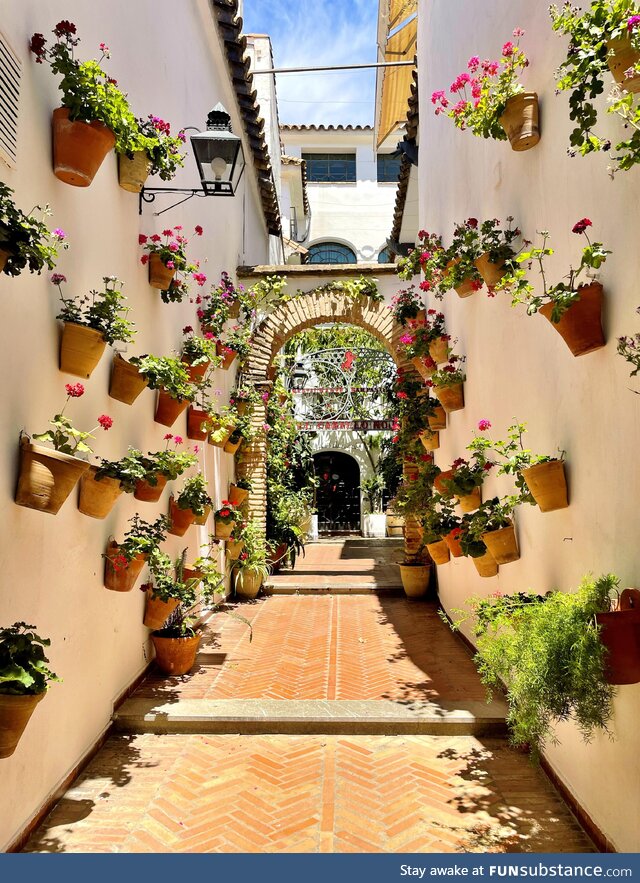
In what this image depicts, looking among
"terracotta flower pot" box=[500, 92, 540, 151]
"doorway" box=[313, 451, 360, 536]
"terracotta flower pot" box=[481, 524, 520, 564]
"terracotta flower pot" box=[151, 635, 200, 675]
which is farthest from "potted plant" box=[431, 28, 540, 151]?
"doorway" box=[313, 451, 360, 536]

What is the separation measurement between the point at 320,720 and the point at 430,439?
428cm

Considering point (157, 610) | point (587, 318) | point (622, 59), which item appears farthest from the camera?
point (157, 610)

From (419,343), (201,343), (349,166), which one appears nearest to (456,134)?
(419,343)

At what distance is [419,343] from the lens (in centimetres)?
727

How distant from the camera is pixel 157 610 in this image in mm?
5379

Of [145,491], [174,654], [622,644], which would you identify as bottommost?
[174,654]

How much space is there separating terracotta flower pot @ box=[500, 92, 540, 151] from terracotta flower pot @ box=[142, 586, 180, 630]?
4.21m

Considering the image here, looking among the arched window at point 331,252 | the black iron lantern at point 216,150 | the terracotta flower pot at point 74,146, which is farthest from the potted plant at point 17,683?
the arched window at point 331,252

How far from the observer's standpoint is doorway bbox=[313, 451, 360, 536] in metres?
19.2

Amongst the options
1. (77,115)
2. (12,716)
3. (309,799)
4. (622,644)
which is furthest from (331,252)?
(12,716)

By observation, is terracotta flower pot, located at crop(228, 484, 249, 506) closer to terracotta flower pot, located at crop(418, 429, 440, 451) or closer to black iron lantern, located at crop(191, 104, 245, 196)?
terracotta flower pot, located at crop(418, 429, 440, 451)

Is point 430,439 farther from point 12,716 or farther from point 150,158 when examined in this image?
point 12,716
